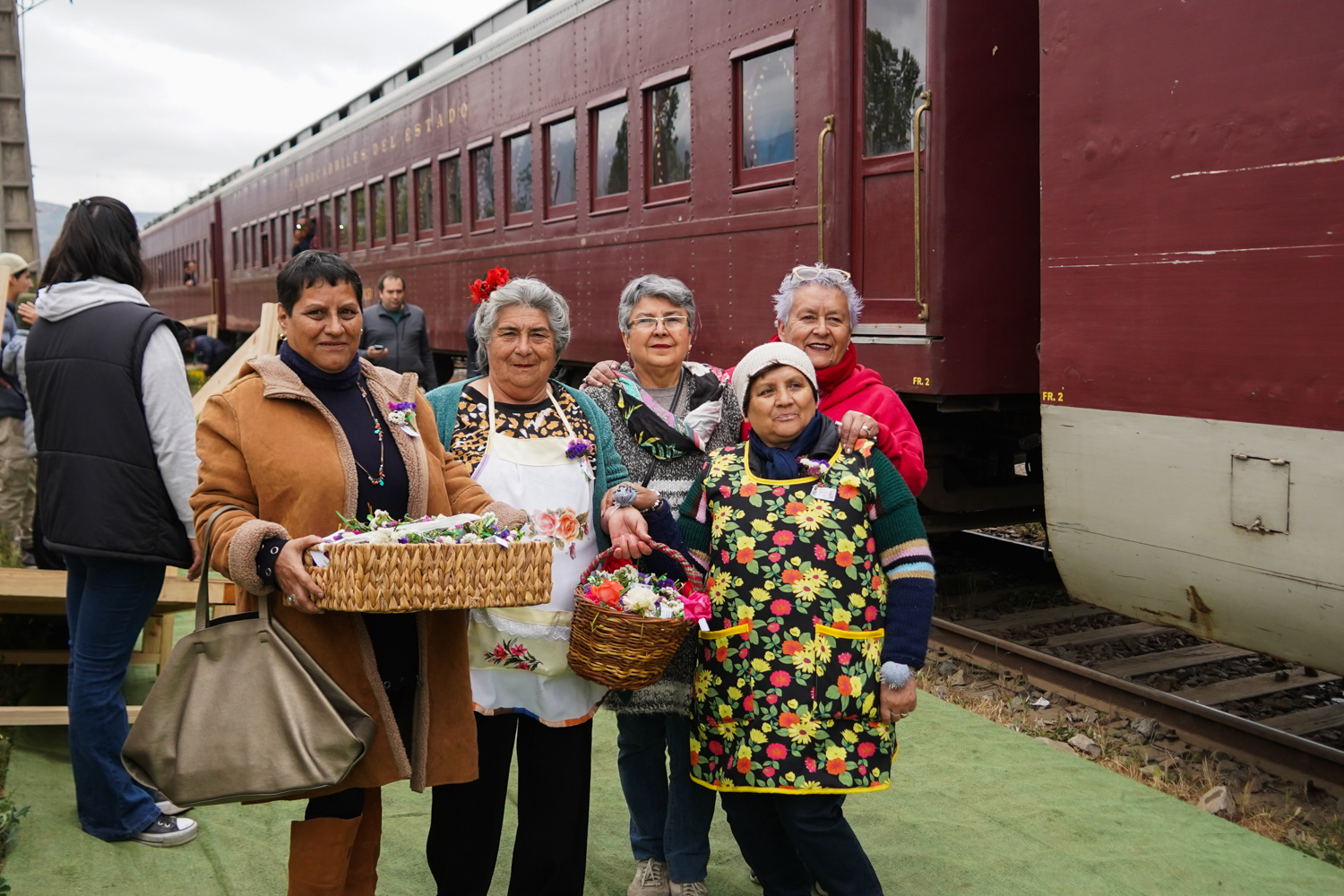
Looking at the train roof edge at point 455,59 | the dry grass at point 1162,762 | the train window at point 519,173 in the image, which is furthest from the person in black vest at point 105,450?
the train window at point 519,173

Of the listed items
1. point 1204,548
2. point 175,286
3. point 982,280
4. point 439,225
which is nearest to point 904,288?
point 982,280

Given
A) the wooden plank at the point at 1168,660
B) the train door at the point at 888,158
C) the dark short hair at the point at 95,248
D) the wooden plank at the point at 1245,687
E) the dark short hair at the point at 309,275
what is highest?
the train door at the point at 888,158

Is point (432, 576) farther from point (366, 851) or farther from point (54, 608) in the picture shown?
point (54, 608)

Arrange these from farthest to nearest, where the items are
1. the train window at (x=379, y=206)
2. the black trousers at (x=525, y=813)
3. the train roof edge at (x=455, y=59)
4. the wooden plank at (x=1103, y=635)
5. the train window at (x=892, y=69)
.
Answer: the train window at (x=379, y=206), the train roof edge at (x=455, y=59), the wooden plank at (x=1103, y=635), the train window at (x=892, y=69), the black trousers at (x=525, y=813)

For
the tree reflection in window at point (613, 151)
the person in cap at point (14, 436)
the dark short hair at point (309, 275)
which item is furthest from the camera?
the tree reflection in window at point (613, 151)

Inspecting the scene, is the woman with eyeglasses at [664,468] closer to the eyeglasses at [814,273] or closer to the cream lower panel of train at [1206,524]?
the eyeglasses at [814,273]

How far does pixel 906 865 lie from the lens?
3.52 metres

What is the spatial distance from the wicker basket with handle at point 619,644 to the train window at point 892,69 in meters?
3.59

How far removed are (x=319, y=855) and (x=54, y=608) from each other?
2319 mm

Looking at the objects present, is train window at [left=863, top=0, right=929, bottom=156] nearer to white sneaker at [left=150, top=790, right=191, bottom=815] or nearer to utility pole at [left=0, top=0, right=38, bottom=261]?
white sneaker at [left=150, top=790, right=191, bottom=815]

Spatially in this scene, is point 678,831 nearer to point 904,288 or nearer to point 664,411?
point 664,411

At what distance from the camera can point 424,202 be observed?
12.2 metres

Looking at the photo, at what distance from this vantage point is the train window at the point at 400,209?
503 inches

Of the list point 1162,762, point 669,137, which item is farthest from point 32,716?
point 669,137
